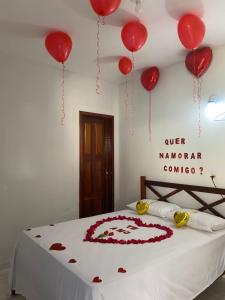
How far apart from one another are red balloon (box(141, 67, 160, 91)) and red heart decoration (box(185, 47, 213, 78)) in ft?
1.73

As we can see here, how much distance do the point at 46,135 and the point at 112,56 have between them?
138 cm

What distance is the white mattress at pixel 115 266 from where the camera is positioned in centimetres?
158

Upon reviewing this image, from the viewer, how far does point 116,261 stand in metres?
1.79

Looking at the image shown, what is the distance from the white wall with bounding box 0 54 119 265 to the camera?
9.73 ft

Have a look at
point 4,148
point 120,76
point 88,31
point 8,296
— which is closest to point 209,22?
point 88,31

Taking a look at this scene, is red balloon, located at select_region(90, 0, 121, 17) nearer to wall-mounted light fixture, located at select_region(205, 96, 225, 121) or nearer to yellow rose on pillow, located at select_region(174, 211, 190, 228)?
wall-mounted light fixture, located at select_region(205, 96, 225, 121)

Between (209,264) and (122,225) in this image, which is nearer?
(209,264)

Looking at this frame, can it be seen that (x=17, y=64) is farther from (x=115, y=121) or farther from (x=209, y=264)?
(x=209, y=264)

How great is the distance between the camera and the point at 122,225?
2.66m

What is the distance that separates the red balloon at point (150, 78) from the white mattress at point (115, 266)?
2.03m

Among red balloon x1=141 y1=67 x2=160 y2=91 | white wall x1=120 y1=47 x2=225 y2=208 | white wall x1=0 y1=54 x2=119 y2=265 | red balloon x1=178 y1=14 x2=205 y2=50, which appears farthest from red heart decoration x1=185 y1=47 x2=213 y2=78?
white wall x1=0 y1=54 x2=119 y2=265

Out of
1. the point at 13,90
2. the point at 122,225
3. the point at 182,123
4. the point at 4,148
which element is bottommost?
the point at 122,225

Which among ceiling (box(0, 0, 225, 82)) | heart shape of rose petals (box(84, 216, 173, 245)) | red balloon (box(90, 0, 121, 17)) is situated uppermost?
ceiling (box(0, 0, 225, 82))

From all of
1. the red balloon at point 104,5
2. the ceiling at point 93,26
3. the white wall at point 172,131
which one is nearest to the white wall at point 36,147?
the ceiling at point 93,26
